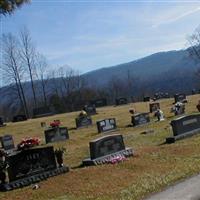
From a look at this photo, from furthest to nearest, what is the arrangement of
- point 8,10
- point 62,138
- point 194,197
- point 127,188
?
point 62,138
point 8,10
point 127,188
point 194,197

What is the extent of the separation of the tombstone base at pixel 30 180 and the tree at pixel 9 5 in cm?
443

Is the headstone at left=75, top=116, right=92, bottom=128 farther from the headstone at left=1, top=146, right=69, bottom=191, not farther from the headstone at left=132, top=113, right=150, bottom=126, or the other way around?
the headstone at left=1, top=146, right=69, bottom=191

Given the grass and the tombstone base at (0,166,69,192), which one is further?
the tombstone base at (0,166,69,192)

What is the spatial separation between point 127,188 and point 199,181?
64.3 inches

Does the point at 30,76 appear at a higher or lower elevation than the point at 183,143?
higher

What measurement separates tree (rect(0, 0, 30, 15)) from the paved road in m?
6.33

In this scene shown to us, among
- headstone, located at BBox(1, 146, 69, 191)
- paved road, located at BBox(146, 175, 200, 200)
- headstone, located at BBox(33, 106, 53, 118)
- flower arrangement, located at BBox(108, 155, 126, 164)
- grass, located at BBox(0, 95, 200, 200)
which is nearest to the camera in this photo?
paved road, located at BBox(146, 175, 200, 200)

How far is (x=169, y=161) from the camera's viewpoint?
46.6 ft

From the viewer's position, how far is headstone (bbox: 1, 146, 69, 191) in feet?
41.2

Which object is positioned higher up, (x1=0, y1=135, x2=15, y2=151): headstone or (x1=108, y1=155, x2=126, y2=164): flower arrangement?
(x1=0, y1=135, x2=15, y2=151): headstone

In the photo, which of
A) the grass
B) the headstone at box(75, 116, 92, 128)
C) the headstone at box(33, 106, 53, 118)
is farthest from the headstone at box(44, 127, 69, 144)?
the headstone at box(33, 106, 53, 118)

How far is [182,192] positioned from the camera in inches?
417

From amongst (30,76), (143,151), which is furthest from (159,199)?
(30,76)

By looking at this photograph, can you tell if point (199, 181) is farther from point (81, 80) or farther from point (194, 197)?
point (81, 80)
